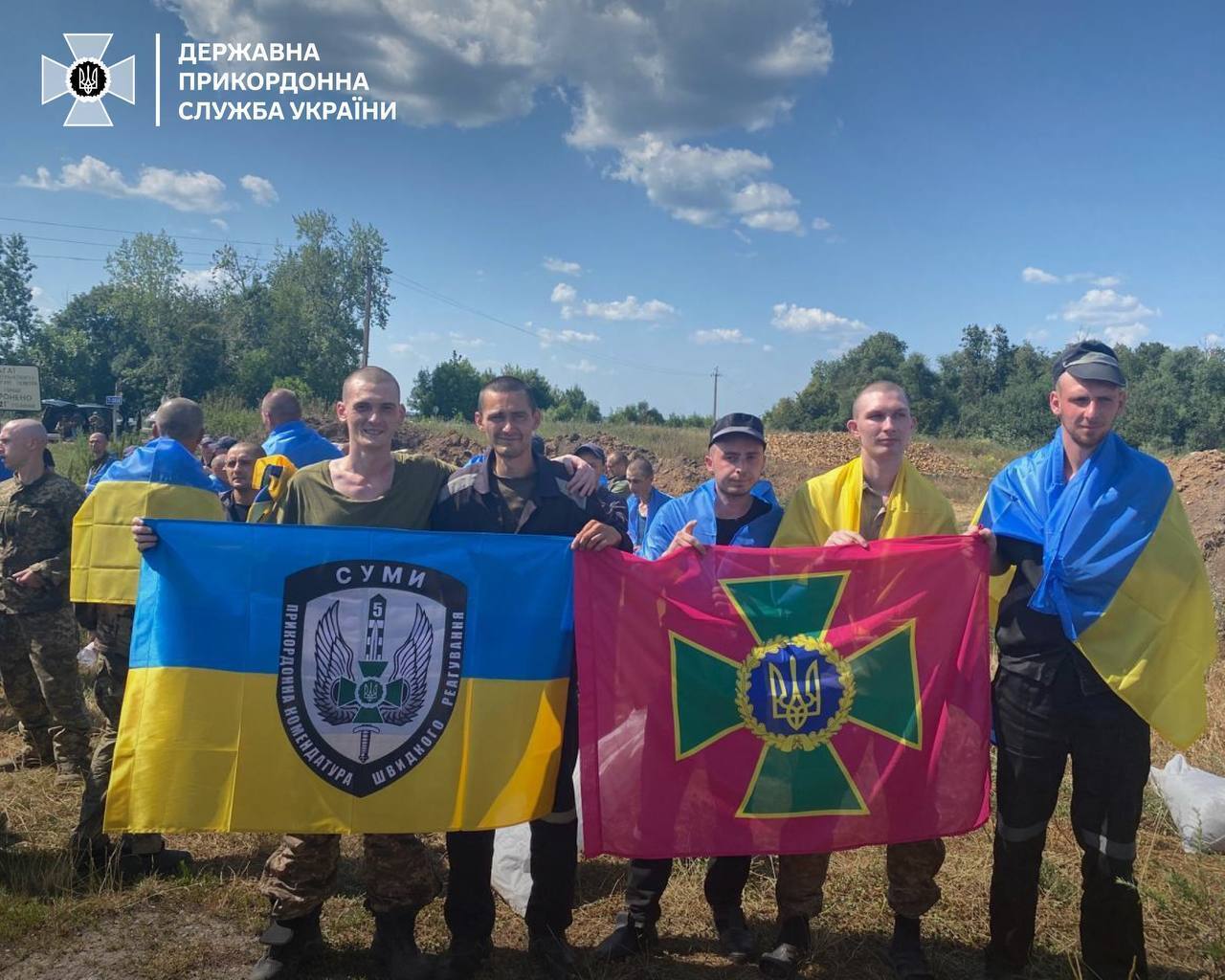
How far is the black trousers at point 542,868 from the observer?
11.3ft

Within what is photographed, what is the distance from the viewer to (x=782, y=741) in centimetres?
338

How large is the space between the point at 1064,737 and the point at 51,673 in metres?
5.90

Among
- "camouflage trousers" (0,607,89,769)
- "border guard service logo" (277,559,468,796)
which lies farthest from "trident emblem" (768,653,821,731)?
"camouflage trousers" (0,607,89,769)

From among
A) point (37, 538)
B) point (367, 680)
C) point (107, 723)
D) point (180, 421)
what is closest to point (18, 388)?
point (37, 538)

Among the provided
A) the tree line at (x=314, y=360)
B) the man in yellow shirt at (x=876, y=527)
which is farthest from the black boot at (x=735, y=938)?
the tree line at (x=314, y=360)

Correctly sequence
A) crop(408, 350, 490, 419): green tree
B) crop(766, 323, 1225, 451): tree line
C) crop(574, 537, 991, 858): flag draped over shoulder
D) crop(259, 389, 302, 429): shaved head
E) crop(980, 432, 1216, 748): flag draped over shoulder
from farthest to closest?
crop(408, 350, 490, 419): green tree → crop(766, 323, 1225, 451): tree line → crop(259, 389, 302, 429): shaved head → crop(574, 537, 991, 858): flag draped over shoulder → crop(980, 432, 1216, 748): flag draped over shoulder

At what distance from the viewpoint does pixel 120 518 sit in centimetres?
434

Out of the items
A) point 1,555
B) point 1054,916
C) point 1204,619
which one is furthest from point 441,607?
point 1,555

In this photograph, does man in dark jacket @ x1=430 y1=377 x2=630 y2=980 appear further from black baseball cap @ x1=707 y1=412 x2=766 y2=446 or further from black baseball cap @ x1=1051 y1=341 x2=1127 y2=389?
black baseball cap @ x1=1051 y1=341 x2=1127 y2=389

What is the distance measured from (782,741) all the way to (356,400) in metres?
2.42

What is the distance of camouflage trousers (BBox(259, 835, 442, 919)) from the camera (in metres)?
3.32

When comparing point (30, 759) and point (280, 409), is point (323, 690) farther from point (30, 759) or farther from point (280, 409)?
point (30, 759)

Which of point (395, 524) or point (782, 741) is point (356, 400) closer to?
point (395, 524)

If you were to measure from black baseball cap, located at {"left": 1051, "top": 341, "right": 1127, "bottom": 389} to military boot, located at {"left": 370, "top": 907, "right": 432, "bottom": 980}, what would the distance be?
3570 mm
